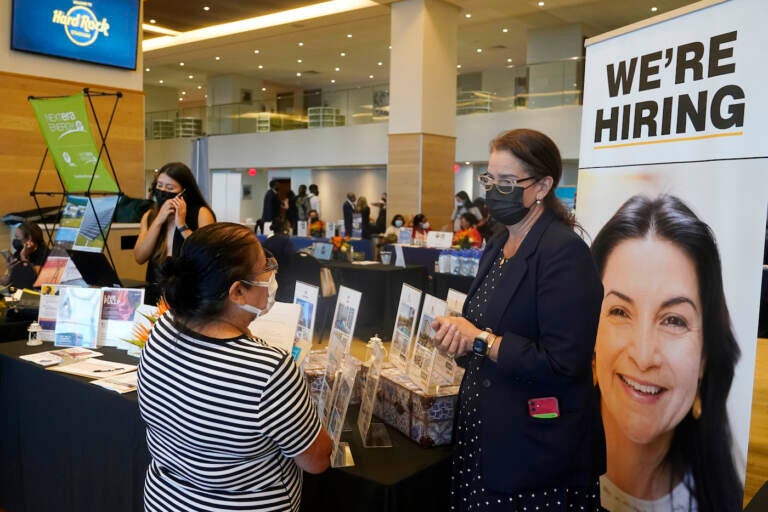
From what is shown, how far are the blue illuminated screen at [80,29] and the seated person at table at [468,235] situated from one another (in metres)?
4.16

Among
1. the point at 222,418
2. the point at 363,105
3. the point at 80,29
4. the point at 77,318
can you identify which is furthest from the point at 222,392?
the point at 363,105

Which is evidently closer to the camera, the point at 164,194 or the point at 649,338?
the point at 649,338

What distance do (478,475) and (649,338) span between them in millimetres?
993

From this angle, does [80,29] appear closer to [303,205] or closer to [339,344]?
[339,344]

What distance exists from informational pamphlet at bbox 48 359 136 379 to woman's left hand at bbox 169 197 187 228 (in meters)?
0.94

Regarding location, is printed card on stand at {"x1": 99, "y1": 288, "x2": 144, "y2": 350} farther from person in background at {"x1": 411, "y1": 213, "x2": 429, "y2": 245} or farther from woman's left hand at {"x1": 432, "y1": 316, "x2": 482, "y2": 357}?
person in background at {"x1": 411, "y1": 213, "x2": 429, "y2": 245}

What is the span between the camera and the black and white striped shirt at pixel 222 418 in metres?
1.41

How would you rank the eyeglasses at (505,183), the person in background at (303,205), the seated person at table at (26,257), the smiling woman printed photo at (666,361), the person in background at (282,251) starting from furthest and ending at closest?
the person in background at (303,205) → the person in background at (282,251) → the seated person at table at (26,257) → the smiling woman printed photo at (666,361) → the eyeglasses at (505,183)

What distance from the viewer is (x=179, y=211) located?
354 cm

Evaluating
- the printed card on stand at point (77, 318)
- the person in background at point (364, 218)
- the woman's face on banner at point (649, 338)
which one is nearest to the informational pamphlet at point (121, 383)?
the printed card on stand at point (77, 318)

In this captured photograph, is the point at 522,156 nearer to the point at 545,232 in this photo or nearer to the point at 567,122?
the point at 545,232

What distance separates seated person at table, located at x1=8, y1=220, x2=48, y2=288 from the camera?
4492 mm

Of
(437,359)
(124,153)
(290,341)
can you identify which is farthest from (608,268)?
(124,153)

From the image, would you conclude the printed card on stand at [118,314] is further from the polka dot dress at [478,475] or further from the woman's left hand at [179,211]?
the polka dot dress at [478,475]
